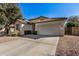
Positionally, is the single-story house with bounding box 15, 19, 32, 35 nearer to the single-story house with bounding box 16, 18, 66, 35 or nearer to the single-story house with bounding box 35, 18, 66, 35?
the single-story house with bounding box 16, 18, 66, 35

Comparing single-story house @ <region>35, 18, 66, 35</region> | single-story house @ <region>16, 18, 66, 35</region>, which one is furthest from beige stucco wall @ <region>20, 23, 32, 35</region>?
single-story house @ <region>35, 18, 66, 35</region>

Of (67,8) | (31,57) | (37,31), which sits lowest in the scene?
(31,57)

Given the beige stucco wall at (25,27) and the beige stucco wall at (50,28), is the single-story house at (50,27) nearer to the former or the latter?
the beige stucco wall at (50,28)

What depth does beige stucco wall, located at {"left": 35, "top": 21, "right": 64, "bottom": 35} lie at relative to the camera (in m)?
8.54

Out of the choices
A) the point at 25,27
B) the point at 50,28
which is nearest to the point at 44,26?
the point at 50,28

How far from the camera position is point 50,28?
8.73 metres

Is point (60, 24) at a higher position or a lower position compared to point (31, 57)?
higher

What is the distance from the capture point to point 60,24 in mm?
9180

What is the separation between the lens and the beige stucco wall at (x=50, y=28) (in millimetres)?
8539

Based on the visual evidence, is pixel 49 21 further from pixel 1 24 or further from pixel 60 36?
pixel 1 24

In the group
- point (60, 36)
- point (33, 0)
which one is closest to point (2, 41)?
point (60, 36)

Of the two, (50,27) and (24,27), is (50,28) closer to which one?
(50,27)

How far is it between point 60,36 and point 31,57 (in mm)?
3319

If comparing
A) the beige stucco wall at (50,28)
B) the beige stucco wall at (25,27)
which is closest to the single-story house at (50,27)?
the beige stucco wall at (50,28)
